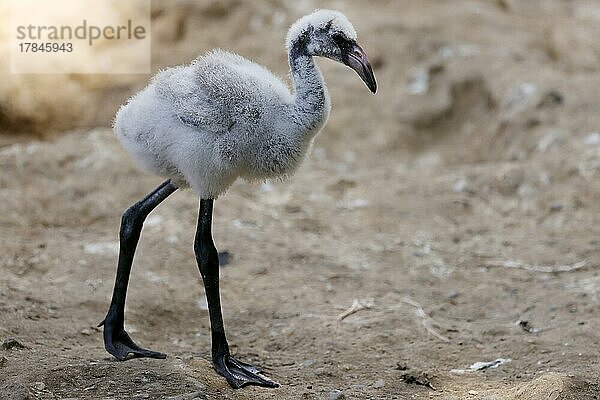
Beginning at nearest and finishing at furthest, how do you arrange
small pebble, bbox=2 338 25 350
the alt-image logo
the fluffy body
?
the fluffy body
small pebble, bbox=2 338 25 350
the alt-image logo

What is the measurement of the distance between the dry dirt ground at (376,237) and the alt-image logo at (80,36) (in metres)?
0.23

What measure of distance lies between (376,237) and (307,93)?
89.2 inches

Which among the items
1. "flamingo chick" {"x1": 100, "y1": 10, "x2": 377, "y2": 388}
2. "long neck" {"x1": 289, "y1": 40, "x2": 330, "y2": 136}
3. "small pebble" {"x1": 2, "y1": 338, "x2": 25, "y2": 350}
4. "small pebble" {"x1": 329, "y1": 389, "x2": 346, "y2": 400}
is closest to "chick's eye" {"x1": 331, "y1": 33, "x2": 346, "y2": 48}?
"flamingo chick" {"x1": 100, "y1": 10, "x2": 377, "y2": 388}

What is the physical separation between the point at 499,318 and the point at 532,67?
3.34 metres

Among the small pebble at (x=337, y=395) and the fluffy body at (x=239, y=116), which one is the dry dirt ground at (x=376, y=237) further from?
the fluffy body at (x=239, y=116)

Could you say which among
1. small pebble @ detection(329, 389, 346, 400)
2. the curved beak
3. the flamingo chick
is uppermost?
the curved beak

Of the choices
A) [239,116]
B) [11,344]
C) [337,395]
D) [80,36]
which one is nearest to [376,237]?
[337,395]

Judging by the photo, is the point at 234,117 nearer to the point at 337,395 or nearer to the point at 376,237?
the point at 337,395

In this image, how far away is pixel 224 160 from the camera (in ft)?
11.5

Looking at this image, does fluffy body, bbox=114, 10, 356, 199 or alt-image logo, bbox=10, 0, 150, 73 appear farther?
alt-image logo, bbox=10, 0, 150, 73

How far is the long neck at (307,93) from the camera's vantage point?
353 cm

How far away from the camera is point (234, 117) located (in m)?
3.47

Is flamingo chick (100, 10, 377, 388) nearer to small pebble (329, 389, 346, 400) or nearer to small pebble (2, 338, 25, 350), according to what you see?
small pebble (329, 389, 346, 400)

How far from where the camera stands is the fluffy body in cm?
349
